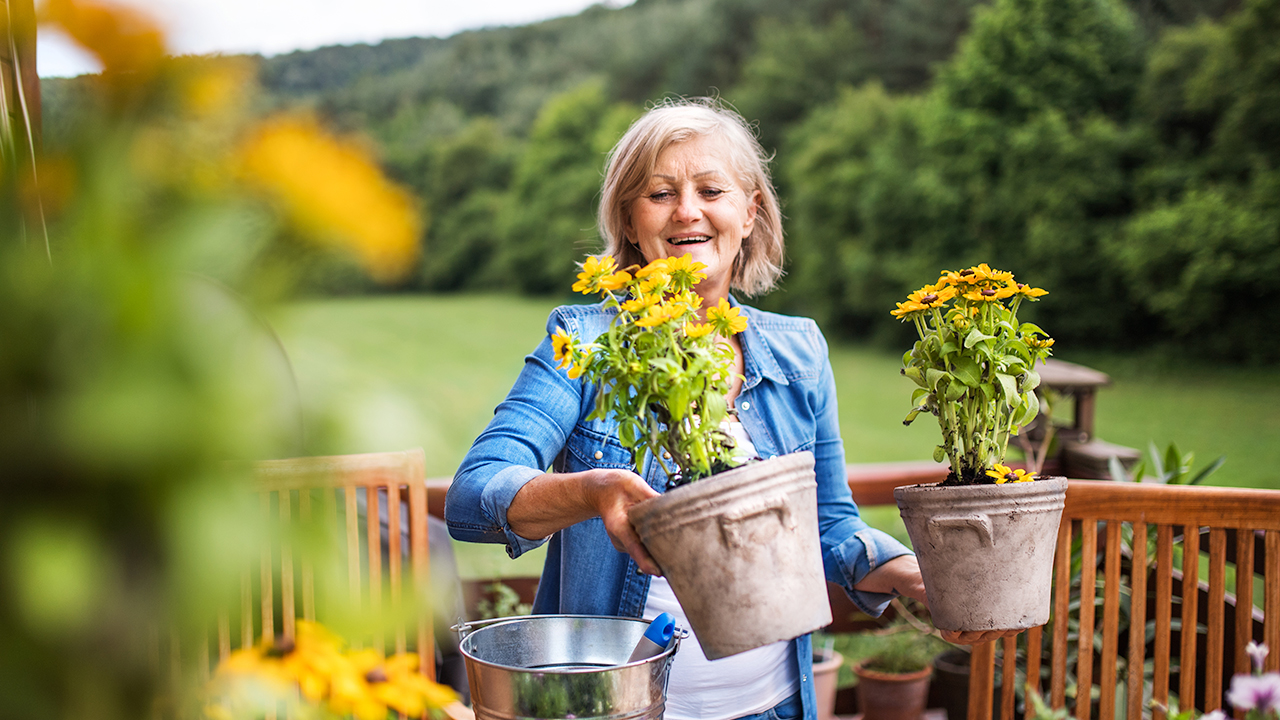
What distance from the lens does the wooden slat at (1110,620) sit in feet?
4.38

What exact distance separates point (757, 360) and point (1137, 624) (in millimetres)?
703

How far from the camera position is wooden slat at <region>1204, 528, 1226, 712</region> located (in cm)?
129

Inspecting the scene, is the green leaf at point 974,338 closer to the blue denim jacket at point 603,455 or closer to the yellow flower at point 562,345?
the blue denim jacket at point 603,455

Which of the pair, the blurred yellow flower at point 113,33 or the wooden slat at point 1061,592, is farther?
the wooden slat at point 1061,592

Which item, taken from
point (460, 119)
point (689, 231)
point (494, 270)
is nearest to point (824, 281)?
point (494, 270)

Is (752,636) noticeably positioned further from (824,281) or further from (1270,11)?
(824,281)

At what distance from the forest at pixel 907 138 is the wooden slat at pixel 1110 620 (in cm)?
90

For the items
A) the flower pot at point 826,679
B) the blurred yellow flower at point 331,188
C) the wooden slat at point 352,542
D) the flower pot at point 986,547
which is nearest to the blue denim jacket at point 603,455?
the wooden slat at point 352,542

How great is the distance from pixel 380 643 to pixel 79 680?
943mm

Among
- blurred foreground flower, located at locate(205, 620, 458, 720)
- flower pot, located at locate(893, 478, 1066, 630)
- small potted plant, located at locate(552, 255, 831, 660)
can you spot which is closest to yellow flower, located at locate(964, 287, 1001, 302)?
flower pot, located at locate(893, 478, 1066, 630)

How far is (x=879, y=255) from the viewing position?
43.0 ft

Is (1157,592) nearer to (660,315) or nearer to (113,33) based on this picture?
(660,315)

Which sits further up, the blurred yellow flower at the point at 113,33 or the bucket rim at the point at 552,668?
the blurred yellow flower at the point at 113,33

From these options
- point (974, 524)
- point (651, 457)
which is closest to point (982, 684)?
point (974, 524)
